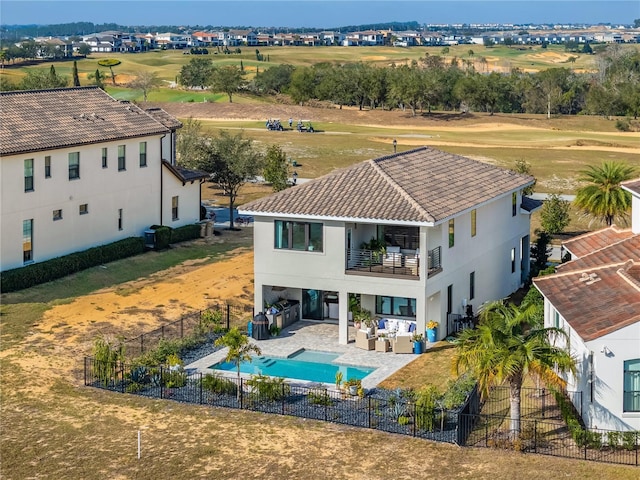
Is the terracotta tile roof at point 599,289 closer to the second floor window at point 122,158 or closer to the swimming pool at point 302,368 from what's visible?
the swimming pool at point 302,368

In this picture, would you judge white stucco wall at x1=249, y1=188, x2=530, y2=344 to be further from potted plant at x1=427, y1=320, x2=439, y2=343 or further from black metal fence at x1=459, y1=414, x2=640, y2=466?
black metal fence at x1=459, y1=414, x2=640, y2=466

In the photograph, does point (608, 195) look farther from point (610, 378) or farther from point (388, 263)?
point (610, 378)

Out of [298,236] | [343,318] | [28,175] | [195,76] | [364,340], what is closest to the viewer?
[364,340]

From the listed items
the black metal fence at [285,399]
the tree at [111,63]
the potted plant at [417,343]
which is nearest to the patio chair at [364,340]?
the potted plant at [417,343]

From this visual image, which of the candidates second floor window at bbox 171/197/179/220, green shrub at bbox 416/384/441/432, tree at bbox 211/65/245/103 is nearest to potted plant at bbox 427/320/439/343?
green shrub at bbox 416/384/441/432

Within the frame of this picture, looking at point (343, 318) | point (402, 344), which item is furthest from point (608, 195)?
point (343, 318)

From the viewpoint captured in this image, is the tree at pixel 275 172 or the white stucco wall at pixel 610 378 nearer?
the white stucco wall at pixel 610 378

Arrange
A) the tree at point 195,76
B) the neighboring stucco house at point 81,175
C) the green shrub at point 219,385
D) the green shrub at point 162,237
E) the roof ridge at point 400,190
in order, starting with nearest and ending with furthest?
1. the green shrub at point 219,385
2. the roof ridge at point 400,190
3. the neighboring stucco house at point 81,175
4. the green shrub at point 162,237
5. the tree at point 195,76
